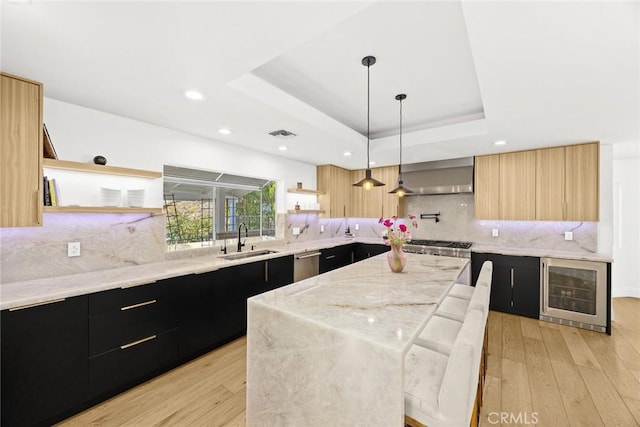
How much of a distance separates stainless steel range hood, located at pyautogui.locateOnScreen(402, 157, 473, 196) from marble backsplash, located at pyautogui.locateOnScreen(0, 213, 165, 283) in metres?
3.57

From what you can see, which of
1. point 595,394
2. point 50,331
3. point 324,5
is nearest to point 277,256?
point 50,331

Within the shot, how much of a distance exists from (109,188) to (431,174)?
13.9 feet

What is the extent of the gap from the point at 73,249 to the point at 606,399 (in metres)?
4.35

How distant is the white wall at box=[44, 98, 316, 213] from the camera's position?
224 centimetres

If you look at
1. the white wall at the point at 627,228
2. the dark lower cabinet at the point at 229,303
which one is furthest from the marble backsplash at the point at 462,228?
the white wall at the point at 627,228

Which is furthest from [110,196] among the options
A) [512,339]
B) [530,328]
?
[530,328]

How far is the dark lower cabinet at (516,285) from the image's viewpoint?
11.3 feet

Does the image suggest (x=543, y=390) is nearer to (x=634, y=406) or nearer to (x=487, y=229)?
(x=634, y=406)

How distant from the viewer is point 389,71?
2.25 m

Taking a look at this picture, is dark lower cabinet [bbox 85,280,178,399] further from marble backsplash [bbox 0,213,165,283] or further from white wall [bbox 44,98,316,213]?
white wall [bbox 44,98,316,213]

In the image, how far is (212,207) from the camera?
148 inches

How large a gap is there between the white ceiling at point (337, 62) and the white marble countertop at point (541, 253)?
1391 millimetres

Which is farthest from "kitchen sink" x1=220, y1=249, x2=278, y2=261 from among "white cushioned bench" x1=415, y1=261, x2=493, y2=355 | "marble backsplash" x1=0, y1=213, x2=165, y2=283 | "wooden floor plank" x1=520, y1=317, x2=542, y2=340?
"wooden floor plank" x1=520, y1=317, x2=542, y2=340

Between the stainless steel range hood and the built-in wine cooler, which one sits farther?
the stainless steel range hood
